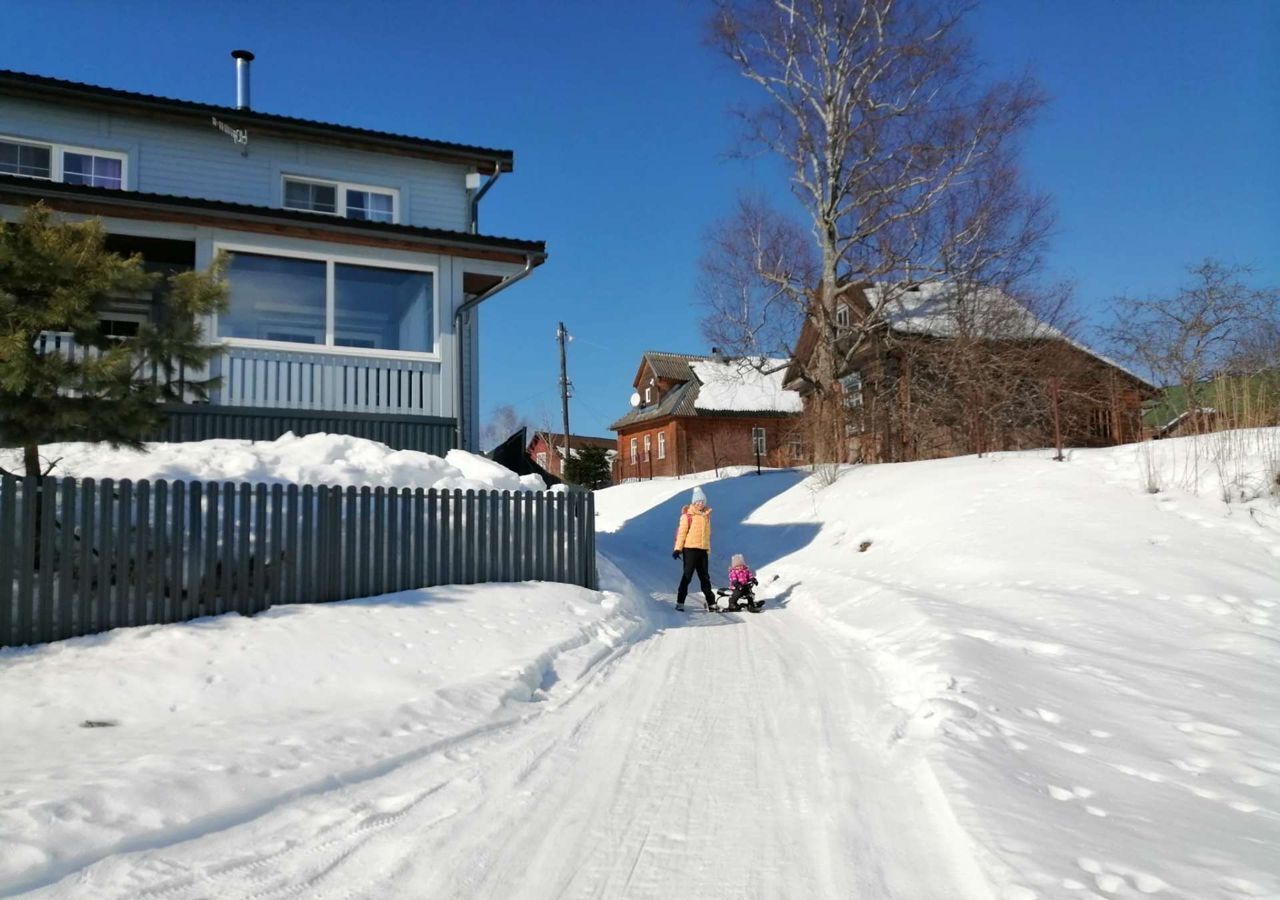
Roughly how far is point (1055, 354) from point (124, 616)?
23384mm

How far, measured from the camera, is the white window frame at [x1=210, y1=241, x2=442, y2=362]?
12.5 meters

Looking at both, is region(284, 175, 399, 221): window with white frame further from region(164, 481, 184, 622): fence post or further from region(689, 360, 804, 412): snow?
region(689, 360, 804, 412): snow

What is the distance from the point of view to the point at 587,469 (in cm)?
→ 3941

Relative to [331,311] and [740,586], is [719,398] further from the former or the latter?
[740,586]

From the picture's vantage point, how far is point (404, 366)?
1318 centimetres

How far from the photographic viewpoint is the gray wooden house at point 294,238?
1220cm

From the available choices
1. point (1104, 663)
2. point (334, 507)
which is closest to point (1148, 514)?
point (1104, 663)

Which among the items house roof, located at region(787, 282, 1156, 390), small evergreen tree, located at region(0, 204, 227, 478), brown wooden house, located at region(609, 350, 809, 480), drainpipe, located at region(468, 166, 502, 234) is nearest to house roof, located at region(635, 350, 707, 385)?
brown wooden house, located at region(609, 350, 809, 480)

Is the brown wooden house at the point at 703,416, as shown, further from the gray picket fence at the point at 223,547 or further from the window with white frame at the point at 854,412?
the gray picket fence at the point at 223,547

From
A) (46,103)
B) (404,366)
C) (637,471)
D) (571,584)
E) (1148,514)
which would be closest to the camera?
(571,584)

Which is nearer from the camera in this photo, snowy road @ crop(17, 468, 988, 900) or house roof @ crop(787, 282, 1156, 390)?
snowy road @ crop(17, 468, 988, 900)

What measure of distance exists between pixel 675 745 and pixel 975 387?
60.7 ft

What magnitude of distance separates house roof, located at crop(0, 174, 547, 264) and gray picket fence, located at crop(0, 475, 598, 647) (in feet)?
18.2

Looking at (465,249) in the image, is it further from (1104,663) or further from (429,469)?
(1104,663)
